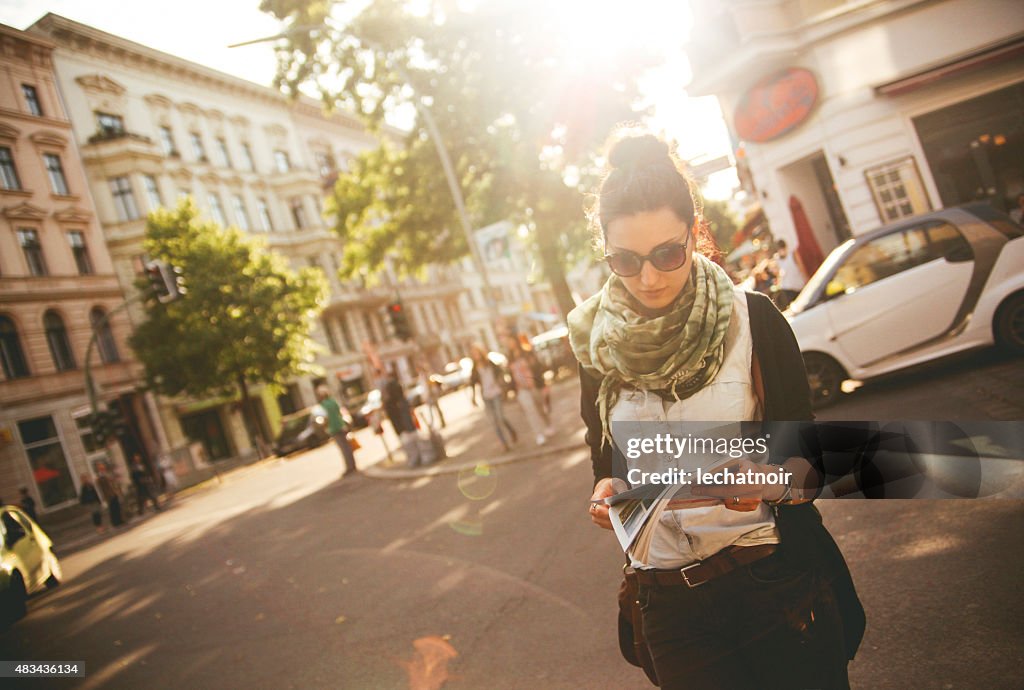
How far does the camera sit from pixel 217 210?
38.4m

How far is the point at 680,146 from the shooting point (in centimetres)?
211

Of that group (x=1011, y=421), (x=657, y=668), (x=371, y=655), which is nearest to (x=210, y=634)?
(x=371, y=655)

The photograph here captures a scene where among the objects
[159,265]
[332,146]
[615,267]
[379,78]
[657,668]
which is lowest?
[657,668]

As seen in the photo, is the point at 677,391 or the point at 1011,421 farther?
the point at 1011,421

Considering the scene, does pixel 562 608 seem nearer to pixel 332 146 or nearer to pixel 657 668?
pixel 657 668

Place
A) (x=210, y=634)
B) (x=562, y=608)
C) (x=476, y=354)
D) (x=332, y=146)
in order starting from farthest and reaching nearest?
(x=332, y=146) < (x=476, y=354) < (x=210, y=634) < (x=562, y=608)

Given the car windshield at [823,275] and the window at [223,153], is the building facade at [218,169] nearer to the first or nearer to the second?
the window at [223,153]

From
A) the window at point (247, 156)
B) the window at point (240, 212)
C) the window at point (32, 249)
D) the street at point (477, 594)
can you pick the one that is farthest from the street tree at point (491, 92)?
the window at point (247, 156)

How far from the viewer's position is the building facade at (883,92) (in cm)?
1278

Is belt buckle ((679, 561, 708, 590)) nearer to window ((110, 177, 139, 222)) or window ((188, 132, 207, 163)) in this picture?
window ((110, 177, 139, 222))

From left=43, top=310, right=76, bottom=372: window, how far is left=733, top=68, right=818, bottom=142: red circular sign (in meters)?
27.4

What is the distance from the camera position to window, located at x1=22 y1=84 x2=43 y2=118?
27.5 metres

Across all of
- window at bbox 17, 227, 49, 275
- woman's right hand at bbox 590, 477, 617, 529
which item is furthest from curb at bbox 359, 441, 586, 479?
window at bbox 17, 227, 49, 275

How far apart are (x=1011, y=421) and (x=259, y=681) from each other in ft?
19.2
